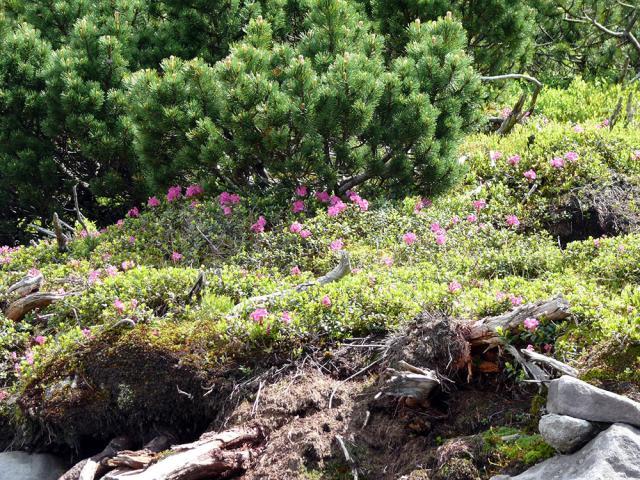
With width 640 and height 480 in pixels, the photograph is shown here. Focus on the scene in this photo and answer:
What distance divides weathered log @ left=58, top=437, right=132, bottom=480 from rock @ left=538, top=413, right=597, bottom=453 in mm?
2652

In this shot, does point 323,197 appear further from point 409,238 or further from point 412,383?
point 412,383

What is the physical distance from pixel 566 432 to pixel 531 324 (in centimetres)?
99

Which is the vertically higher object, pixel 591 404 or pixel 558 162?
pixel 591 404

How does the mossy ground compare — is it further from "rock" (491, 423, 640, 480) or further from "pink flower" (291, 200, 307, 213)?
"rock" (491, 423, 640, 480)

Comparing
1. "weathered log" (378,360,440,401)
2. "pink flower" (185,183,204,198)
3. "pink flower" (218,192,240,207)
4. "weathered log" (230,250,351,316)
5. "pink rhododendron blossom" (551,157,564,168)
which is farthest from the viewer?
"pink rhododendron blossom" (551,157,564,168)

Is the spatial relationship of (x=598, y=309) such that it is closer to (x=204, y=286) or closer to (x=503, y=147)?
(x=204, y=286)

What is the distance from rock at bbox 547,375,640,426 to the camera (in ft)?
11.2

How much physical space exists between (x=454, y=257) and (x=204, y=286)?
2.00 m

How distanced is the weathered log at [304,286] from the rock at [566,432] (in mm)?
2323

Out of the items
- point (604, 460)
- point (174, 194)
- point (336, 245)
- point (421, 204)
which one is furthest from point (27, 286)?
point (604, 460)

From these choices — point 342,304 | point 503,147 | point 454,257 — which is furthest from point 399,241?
point 503,147

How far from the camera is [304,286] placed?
5703mm

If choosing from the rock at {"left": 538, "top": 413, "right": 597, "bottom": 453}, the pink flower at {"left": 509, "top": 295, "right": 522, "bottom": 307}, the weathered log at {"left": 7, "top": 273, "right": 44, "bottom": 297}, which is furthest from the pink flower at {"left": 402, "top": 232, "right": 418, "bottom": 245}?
the rock at {"left": 538, "top": 413, "right": 597, "bottom": 453}

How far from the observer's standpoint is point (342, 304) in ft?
17.3
